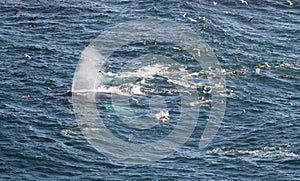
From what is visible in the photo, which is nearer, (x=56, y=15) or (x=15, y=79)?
(x=15, y=79)

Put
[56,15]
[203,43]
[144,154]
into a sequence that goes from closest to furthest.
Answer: [144,154]
[203,43]
[56,15]

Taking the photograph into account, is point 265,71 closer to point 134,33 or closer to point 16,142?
point 134,33

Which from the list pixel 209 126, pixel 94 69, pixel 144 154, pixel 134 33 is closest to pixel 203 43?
pixel 134 33

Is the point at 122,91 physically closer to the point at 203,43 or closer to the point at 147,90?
the point at 147,90

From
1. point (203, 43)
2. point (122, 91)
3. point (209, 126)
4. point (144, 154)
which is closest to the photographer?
point (144, 154)

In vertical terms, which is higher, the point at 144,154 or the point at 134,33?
the point at 134,33

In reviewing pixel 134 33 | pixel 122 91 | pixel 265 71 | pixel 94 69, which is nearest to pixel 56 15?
pixel 134 33
